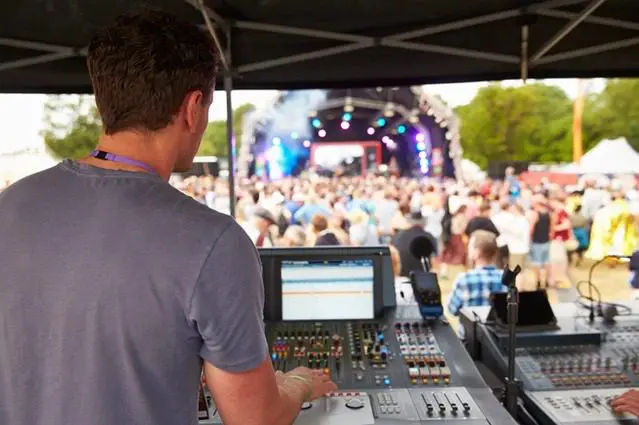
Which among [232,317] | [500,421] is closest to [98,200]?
[232,317]

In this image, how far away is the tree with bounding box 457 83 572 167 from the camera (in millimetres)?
11906

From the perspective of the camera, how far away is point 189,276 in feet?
2.56

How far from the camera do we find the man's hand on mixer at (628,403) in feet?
4.88

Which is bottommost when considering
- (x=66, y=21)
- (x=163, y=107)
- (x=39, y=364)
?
(x=39, y=364)

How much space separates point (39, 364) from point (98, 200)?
0.24 m

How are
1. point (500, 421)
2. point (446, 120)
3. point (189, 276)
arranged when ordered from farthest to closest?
point (446, 120) < point (500, 421) < point (189, 276)

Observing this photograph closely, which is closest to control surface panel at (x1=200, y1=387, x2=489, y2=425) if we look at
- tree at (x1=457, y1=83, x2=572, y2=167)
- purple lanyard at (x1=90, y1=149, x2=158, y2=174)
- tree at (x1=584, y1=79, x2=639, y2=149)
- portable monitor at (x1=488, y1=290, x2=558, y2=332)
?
portable monitor at (x1=488, y1=290, x2=558, y2=332)

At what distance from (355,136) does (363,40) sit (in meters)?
9.55

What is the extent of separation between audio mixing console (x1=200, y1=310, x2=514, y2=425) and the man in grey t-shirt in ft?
2.04

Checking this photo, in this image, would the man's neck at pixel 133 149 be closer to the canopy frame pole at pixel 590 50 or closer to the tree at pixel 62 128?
the canopy frame pole at pixel 590 50

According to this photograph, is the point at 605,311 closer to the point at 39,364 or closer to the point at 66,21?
the point at 39,364

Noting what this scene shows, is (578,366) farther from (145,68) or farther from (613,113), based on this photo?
(613,113)

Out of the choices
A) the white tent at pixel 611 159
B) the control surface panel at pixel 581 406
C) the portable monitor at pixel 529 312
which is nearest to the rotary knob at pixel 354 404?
the control surface panel at pixel 581 406

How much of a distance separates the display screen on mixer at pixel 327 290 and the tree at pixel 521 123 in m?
10.3
